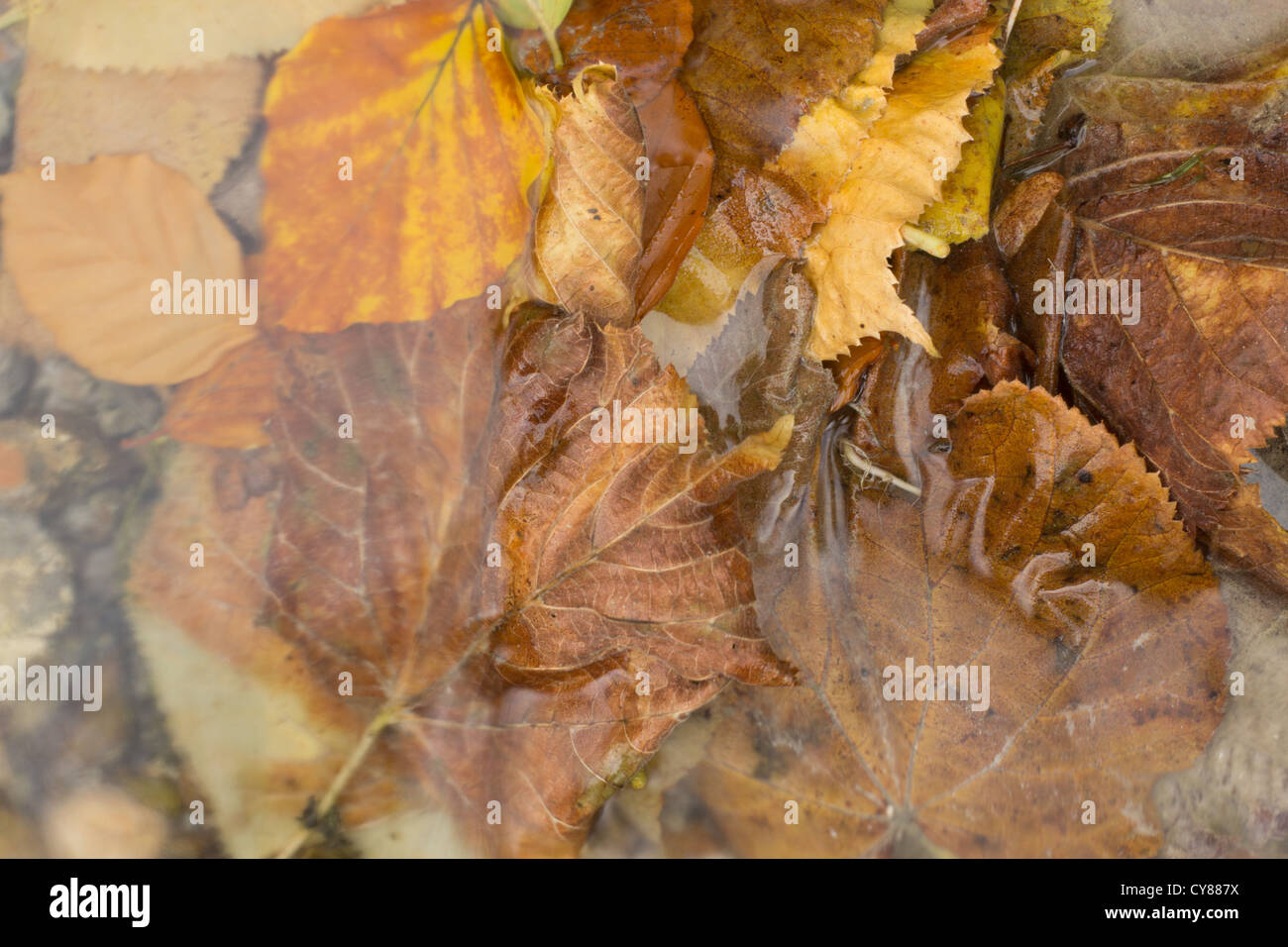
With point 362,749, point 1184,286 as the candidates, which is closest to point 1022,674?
point 1184,286

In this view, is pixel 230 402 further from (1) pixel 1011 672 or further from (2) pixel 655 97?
(1) pixel 1011 672

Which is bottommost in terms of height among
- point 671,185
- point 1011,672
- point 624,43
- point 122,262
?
point 1011,672

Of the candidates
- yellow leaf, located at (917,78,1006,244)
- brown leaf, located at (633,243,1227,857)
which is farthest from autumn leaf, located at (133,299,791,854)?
yellow leaf, located at (917,78,1006,244)

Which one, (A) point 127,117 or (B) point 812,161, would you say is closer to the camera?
(B) point 812,161

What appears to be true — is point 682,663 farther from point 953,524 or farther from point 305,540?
point 305,540

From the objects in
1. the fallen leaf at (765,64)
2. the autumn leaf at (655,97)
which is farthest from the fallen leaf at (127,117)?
the fallen leaf at (765,64)

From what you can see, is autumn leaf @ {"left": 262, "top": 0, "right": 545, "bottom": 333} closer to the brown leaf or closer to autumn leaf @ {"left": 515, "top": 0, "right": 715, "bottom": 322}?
autumn leaf @ {"left": 515, "top": 0, "right": 715, "bottom": 322}
